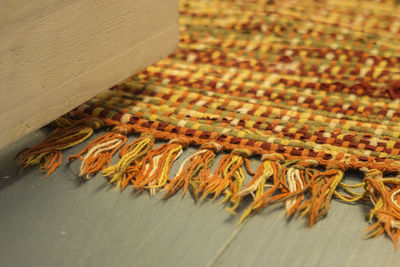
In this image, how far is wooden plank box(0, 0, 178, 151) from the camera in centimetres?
73

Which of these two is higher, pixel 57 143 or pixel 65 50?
pixel 65 50

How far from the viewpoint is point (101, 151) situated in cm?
84

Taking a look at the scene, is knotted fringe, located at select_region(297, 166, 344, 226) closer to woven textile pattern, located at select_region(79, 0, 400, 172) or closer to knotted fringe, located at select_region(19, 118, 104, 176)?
woven textile pattern, located at select_region(79, 0, 400, 172)

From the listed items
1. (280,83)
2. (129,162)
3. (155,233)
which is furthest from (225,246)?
(280,83)

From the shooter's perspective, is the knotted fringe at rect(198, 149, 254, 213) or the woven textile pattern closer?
the knotted fringe at rect(198, 149, 254, 213)

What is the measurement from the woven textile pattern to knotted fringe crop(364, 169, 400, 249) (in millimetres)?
47

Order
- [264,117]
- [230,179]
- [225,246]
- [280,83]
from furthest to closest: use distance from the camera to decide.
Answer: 1. [280,83]
2. [264,117]
3. [230,179]
4. [225,246]

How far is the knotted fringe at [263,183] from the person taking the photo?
72cm

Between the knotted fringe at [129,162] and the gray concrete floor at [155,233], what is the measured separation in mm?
25

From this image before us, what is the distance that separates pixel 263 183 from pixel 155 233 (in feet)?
0.58

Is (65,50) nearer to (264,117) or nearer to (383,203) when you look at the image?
(264,117)

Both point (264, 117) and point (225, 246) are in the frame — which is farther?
point (264, 117)

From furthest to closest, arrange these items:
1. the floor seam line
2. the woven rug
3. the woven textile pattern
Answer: the woven textile pattern, the woven rug, the floor seam line

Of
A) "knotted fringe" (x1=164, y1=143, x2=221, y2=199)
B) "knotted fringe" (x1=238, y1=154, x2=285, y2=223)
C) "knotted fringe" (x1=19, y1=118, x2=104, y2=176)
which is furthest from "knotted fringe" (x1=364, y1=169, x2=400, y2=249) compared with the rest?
"knotted fringe" (x1=19, y1=118, x2=104, y2=176)
